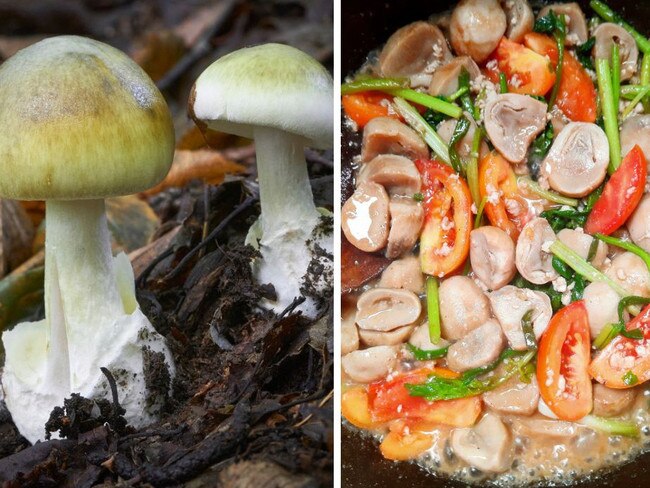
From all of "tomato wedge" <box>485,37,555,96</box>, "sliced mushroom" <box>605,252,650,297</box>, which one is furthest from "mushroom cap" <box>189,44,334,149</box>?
"sliced mushroom" <box>605,252,650,297</box>

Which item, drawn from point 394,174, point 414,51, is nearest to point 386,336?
point 394,174

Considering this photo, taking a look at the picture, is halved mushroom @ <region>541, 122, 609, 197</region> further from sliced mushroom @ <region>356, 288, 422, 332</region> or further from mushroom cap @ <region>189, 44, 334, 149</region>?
mushroom cap @ <region>189, 44, 334, 149</region>

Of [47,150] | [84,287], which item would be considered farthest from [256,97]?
[84,287]

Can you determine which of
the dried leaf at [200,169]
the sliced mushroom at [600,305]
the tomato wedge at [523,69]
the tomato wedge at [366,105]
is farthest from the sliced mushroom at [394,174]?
the dried leaf at [200,169]

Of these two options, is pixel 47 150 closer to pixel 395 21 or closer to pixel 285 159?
pixel 285 159

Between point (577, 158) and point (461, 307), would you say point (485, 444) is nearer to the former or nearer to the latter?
point (461, 307)
